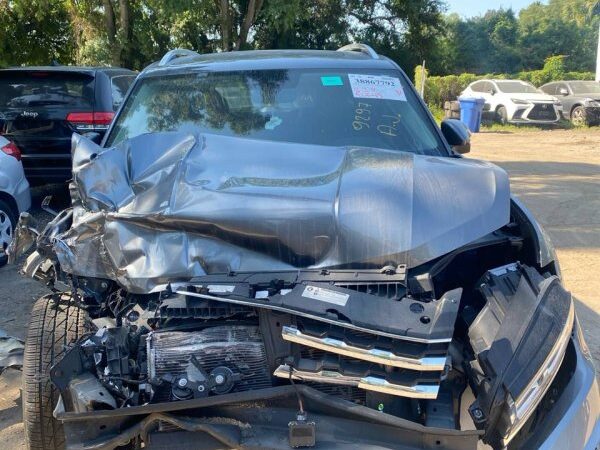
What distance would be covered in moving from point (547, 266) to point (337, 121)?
1.51 meters

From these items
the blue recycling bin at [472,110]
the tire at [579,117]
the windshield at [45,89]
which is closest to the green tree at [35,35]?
the windshield at [45,89]

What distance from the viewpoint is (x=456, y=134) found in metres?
3.99

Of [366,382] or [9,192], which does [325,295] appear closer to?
[366,382]

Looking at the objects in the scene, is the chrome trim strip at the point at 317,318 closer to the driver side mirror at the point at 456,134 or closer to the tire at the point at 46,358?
the tire at the point at 46,358

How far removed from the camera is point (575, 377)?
2203mm

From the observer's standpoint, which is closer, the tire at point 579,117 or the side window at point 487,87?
the tire at point 579,117

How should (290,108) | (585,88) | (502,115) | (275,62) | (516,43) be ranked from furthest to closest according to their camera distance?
(516,43)
(585,88)
(502,115)
(275,62)
(290,108)

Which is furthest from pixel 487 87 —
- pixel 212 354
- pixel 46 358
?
pixel 212 354

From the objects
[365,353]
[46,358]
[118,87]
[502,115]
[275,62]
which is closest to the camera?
[365,353]

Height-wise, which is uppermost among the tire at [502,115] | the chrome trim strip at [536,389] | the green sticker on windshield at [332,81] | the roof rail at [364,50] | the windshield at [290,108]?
the roof rail at [364,50]

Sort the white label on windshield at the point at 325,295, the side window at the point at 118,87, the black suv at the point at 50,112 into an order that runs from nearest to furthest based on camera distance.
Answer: the white label on windshield at the point at 325,295 < the black suv at the point at 50,112 < the side window at the point at 118,87

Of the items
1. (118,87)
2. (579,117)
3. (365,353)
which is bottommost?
(579,117)

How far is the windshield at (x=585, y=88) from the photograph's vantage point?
21.0 metres

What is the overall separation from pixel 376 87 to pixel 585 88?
19.9 m
